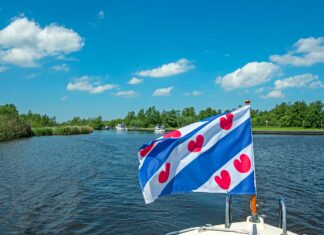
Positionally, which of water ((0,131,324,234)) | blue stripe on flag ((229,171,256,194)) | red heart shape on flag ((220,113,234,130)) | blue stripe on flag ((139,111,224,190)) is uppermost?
red heart shape on flag ((220,113,234,130))

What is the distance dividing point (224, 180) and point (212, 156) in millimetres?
571

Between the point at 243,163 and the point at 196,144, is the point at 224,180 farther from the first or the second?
the point at 196,144

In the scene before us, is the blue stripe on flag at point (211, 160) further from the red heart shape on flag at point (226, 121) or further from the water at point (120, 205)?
the water at point (120, 205)

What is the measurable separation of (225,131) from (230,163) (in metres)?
0.70

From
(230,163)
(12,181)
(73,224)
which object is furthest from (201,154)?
(12,181)

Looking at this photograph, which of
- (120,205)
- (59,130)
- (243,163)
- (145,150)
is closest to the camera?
(145,150)

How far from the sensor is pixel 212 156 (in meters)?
7.23

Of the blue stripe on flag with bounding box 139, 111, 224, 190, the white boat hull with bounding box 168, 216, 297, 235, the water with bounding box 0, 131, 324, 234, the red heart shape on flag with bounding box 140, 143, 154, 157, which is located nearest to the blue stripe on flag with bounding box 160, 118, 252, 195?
the blue stripe on flag with bounding box 139, 111, 224, 190

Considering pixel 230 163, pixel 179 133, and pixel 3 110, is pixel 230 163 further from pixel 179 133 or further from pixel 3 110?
pixel 3 110

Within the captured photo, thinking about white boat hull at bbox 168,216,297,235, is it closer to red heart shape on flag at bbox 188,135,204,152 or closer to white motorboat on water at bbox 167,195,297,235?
white motorboat on water at bbox 167,195,297,235

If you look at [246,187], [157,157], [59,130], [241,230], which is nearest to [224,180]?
[246,187]

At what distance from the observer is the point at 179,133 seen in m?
7.20

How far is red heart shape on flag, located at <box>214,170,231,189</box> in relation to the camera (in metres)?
7.15

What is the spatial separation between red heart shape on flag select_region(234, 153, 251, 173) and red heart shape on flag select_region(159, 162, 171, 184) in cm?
145
